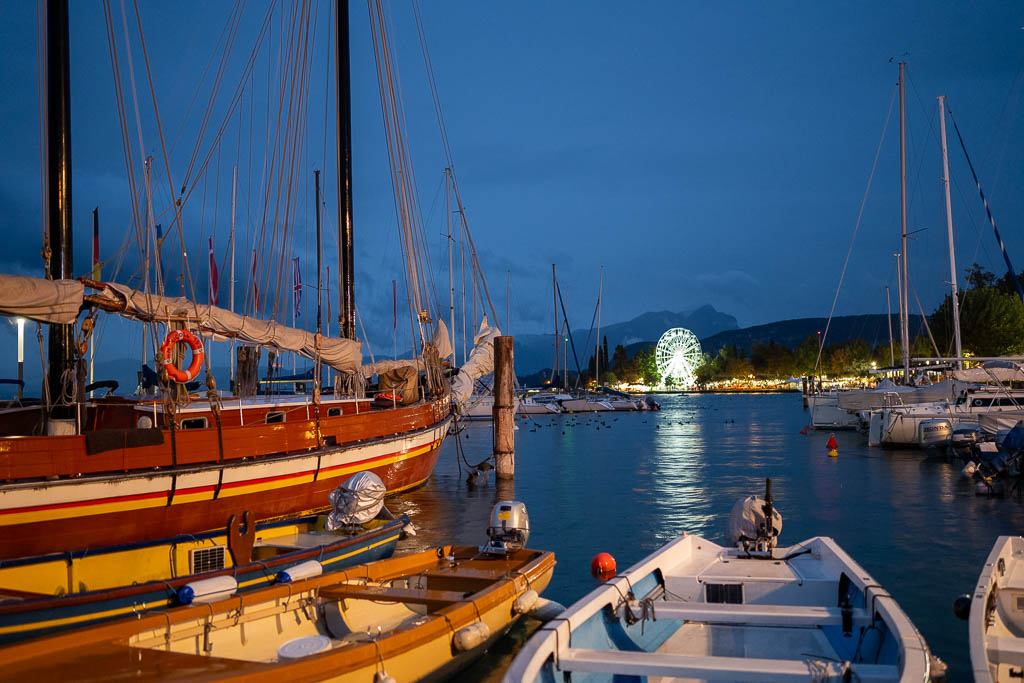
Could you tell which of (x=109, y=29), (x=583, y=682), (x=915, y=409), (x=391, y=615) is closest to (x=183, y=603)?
(x=391, y=615)

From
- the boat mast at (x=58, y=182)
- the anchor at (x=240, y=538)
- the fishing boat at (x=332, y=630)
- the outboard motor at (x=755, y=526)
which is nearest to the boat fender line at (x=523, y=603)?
the fishing boat at (x=332, y=630)

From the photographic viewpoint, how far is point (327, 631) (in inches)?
347

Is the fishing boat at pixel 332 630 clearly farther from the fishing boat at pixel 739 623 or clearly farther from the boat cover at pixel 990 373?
the boat cover at pixel 990 373

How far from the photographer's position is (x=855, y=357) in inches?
6516

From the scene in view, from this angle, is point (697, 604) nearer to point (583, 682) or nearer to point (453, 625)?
point (583, 682)

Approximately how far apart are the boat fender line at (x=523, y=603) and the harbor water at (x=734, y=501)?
2.25 ft

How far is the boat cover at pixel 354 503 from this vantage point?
12.3m

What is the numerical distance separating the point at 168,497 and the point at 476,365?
566 inches

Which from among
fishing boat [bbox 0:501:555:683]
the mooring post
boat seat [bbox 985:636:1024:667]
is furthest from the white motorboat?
boat seat [bbox 985:636:1024:667]

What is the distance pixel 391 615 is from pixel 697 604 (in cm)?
392

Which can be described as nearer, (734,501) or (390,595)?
(390,595)

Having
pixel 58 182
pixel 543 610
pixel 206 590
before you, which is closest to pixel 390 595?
pixel 206 590

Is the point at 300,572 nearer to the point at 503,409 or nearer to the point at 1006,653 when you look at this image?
the point at 1006,653

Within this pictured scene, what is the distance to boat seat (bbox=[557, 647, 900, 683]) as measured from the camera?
561cm
